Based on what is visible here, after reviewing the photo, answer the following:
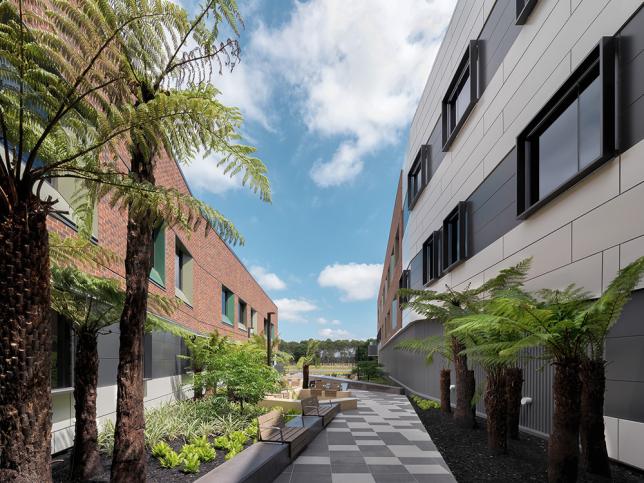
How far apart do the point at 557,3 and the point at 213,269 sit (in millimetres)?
20333

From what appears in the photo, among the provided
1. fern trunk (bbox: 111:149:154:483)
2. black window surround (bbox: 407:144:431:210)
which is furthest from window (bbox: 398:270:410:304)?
fern trunk (bbox: 111:149:154:483)

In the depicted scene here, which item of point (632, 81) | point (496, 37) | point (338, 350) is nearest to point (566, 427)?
point (632, 81)

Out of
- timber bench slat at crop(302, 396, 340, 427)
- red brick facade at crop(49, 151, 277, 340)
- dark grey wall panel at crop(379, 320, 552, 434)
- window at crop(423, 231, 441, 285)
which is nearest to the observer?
dark grey wall panel at crop(379, 320, 552, 434)

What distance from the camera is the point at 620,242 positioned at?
6539 millimetres

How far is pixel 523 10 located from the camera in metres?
9.81

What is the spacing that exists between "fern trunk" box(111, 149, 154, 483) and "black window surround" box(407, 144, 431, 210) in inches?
621

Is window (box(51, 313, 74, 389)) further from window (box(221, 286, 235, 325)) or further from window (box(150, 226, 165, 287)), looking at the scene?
window (box(221, 286, 235, 325))

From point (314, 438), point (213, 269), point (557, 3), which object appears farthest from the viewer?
point (213, 269)

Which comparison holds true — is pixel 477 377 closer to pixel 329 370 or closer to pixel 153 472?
pixel 153 472

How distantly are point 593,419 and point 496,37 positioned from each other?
9.92m

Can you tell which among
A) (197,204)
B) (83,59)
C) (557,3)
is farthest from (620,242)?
(83,59)

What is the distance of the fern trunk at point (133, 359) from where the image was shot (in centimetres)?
554

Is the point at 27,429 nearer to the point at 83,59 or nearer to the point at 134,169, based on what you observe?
the point at 134,169

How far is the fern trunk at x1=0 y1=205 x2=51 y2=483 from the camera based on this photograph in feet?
13.2
